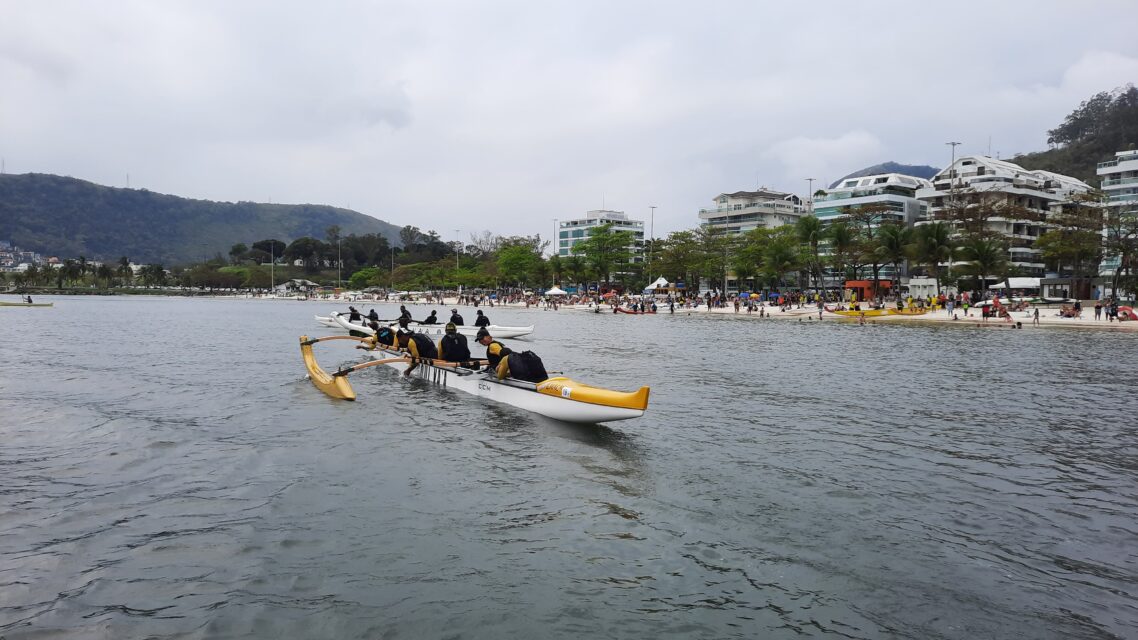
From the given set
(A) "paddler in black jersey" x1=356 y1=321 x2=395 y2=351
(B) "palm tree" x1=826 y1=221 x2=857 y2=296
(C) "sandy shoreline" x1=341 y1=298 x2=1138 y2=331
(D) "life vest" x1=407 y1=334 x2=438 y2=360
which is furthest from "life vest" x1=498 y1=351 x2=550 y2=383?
(B) "palm tree" x1=826 y1=221 x2=857 y2=296

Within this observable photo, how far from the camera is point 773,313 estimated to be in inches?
2512

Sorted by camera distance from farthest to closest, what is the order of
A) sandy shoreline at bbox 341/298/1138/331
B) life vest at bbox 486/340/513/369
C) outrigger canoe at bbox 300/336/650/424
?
sandy shoreline at bbox 341/298/1138/331
life vest at bbox 486/340/513/369
outrigger canoe at bbox 300/336/650/424

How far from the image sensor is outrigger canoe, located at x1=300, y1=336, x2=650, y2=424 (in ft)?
40.1

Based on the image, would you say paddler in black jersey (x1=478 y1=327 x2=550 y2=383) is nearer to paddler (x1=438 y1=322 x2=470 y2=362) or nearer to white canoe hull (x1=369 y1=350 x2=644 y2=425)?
white canoe hull (x1=369 y1=350 x2=644 y2=425)

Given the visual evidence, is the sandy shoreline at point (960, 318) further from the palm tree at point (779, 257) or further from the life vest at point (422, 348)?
the life vest at point (422, 348)

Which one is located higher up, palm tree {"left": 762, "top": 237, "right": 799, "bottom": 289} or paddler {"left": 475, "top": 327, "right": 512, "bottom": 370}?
palm tree {"left": 762, "top": 237, "right": 799, "bottom": 289}

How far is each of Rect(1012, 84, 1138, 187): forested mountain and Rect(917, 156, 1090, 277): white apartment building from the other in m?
30.0

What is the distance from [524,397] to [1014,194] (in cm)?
10122

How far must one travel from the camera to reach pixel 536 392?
14102 mm

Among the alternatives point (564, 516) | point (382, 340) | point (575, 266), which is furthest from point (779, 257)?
point (564, 516)

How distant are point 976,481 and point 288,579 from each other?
397 inches

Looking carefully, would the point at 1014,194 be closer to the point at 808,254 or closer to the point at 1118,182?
the point at 1118,182

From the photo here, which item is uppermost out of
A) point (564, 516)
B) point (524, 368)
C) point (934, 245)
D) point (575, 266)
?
point (934, 245)

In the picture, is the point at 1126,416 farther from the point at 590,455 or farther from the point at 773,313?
the point at 773,313
